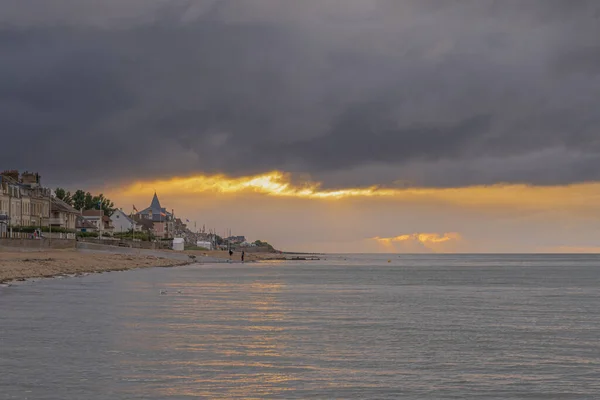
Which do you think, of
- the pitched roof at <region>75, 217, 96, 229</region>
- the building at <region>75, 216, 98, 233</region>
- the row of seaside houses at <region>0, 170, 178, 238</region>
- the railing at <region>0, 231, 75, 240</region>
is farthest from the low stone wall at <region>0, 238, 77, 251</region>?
the pitched roof at <region>75, 217, 96, 229</region>

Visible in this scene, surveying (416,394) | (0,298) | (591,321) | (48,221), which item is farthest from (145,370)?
(48,221)

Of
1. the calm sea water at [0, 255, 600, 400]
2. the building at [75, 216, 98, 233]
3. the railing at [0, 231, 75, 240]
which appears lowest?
the calm sea water at [0, 255, 600, 400]

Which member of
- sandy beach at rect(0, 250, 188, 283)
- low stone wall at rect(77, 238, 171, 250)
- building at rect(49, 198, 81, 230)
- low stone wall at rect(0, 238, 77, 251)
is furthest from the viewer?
building at rect(49, 198, 81, 230)

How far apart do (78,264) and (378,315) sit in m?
64.4

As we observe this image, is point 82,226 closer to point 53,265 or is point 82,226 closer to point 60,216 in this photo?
point 60,216

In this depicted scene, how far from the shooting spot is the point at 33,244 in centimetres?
10994

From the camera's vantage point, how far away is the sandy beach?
72750 mm

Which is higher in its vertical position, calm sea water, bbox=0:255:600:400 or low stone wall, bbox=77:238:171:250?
low stone wall, bbox=77:238:171:250

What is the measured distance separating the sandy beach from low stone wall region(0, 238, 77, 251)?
6.39 feet

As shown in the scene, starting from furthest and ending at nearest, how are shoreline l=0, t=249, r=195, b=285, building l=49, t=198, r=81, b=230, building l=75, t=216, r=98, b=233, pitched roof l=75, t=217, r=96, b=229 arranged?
pitched roof l=75, t=217, r=96, b=229, building l=75, t=216, r=98, b=233, building l=49, t=198, r=81, b=230, shoreline l=0, t=249, r=195, b=285

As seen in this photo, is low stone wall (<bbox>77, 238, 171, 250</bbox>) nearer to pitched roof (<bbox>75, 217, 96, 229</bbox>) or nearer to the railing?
the railing

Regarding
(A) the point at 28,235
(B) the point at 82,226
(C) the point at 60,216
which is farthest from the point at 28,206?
(B) the point at 82,226

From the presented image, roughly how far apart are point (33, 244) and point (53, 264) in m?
24.8

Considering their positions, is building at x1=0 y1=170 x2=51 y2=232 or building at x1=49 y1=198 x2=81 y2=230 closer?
building at x1=0 y1=170 x2=51 y2=232
